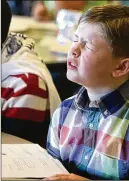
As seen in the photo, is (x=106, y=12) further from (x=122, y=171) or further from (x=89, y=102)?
(x=122, y=171)

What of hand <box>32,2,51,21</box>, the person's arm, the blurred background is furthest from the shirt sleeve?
hand <box>32,2,51,21</box>

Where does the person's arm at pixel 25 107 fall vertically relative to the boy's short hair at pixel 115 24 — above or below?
below

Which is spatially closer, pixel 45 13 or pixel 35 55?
pixel 35 55

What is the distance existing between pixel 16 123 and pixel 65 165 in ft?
1.12

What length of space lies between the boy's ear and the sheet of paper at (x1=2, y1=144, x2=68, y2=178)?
0.26m

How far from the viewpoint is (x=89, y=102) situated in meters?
1.04

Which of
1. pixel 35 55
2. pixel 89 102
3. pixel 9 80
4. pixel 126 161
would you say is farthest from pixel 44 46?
pixel 126 161

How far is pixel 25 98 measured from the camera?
134cm

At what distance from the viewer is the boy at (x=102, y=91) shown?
96 centimetres

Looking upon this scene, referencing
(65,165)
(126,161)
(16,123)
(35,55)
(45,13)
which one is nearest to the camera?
(126,161)

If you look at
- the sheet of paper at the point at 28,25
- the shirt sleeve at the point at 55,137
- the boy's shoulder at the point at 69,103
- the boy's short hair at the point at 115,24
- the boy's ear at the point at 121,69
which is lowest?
the sheet of paper at the point at 28,25

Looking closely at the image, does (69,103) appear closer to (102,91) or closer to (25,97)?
(102,91)

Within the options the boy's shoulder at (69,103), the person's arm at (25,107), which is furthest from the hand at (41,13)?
the boy's shoulder at (69,103)

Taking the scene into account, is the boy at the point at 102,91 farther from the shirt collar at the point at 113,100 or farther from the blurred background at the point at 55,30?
the blurred background at the point at 55,30
